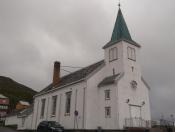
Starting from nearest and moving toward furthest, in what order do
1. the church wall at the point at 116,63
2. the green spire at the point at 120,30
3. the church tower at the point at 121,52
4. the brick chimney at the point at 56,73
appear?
1. the church wall at the point at 116,63
2. the church tower at the point at 121,52
3. the green spire at the point at 120,30
4. the brick chimney at the point at 56,73

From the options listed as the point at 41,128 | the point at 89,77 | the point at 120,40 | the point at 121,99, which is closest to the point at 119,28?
the point at 120,40

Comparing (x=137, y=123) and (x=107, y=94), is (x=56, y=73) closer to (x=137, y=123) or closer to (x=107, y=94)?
(x=107, y=94)

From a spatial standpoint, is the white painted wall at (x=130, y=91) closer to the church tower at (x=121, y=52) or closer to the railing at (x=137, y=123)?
the church tower at (x=121, y=52)

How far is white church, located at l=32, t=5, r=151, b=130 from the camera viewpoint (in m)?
31.1

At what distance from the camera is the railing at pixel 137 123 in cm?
3027

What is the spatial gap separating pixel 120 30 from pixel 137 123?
585 inches

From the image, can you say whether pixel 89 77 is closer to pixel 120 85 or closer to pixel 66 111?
pixel 120 85

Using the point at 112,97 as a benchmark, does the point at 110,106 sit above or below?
below

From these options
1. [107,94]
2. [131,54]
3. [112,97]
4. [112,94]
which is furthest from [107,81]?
[131,54]

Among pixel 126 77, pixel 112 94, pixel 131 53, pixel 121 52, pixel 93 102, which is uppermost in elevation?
pixel 131 53

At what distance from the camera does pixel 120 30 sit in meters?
37.3

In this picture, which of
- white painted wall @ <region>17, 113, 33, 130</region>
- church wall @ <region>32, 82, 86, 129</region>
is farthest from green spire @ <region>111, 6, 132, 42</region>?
white painted wall @ <region>17, 113, 33, 130</region>

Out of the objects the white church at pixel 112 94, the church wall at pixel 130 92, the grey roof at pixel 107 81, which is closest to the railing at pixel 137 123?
the white church at pixel 112 94

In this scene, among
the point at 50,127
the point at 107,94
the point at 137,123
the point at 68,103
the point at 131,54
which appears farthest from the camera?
the point at 68,103
